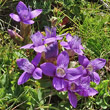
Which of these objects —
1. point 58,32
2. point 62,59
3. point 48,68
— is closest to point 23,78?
point 48,68

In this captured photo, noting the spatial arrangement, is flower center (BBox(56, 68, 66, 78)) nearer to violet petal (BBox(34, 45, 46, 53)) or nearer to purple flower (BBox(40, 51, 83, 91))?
purple flower (BBox(40, 51, 83, 91))

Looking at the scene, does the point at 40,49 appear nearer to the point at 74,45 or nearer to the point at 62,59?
the point at 62,59

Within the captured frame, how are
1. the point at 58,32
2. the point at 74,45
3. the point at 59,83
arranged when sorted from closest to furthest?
the point at 59,83
the point at 74,45
the point at 58,32

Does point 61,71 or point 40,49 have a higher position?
point 40,49

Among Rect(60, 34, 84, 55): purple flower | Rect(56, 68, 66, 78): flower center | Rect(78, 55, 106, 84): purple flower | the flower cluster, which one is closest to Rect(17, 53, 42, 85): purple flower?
the flower cluster

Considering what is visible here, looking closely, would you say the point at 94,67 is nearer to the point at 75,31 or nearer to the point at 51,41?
the point at 51,41

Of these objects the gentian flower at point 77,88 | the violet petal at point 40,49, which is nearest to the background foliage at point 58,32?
the gentian flower at point 77,88

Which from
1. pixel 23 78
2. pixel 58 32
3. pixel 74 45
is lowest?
pixel 58 32
